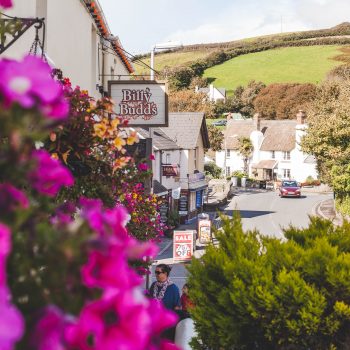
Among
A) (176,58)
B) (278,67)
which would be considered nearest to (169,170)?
(278,67)

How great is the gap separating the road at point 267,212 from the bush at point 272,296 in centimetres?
1587

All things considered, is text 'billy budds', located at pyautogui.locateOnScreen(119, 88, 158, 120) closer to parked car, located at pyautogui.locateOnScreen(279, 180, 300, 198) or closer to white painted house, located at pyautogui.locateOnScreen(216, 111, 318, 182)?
parked car, located at pyautogui.locateOnScreen(279, 180, 300, 198)

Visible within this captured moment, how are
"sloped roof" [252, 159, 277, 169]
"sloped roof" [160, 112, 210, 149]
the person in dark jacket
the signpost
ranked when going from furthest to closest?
"sloped roof" [252, 159, 277, 169] < "sloped roof" [160, 112, 210, 149] < the signpost < the person in dark jacket

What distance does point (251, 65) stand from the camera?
135 metres

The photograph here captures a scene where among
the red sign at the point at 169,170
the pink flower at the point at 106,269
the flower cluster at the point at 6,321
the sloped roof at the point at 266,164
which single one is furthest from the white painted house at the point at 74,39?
the sloped roof at the point at 266,164

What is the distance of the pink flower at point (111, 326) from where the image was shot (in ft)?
4.27

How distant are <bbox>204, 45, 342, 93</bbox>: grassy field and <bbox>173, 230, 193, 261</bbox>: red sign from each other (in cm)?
10437

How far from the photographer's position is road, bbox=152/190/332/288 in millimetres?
30136

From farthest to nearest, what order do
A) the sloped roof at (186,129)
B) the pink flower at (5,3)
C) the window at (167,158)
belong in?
the sloped roof at (186,129), the window at (167,158), the pink flower at (5,3)

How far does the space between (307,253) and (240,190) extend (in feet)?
208

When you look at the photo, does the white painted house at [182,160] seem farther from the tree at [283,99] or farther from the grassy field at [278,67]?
the grassy field at [278,67]

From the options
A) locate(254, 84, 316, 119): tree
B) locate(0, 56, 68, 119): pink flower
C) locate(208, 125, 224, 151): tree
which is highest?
locate(254, 84, 316, 119): tree

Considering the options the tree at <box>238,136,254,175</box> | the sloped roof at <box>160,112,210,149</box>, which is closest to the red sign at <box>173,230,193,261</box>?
the sloped roof at <box>160,112,210,149</box>

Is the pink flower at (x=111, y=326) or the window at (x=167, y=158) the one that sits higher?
the pink flower at (x=111, y=326)
